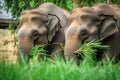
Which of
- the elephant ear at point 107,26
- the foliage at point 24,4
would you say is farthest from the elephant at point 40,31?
the foliage at point 24,4

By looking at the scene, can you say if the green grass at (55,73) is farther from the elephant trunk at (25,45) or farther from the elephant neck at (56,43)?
the elephant neck at (56,43)

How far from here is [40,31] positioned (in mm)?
10867

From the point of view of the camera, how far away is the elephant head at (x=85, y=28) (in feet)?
33.5

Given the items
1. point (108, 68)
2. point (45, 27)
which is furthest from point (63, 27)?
point (108, 68)

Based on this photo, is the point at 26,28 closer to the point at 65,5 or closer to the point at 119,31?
the point at 119,31

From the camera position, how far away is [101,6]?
11148mm

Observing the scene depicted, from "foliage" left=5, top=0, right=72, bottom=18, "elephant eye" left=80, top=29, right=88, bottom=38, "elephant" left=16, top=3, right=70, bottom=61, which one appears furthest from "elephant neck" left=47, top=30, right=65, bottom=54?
"foliage" left=5, top=0, right=72, bottom=18

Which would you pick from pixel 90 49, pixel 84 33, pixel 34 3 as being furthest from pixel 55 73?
pixel 34 3

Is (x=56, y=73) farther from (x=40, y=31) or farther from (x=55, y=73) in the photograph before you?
(x=40, y=31)

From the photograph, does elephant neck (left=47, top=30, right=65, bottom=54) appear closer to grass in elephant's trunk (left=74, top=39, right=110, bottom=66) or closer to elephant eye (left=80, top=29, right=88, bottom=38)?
elephant eye (left=80, top=29, right=88, bottom=38)

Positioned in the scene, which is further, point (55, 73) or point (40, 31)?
point (40, 31)

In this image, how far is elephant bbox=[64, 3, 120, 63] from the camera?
1027cm

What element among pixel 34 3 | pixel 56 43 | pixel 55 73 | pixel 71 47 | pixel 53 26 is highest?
pixel 55 73

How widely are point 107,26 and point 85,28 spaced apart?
1.73ft
